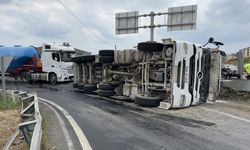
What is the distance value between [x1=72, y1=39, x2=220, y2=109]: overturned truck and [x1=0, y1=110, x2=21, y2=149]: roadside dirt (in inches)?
166

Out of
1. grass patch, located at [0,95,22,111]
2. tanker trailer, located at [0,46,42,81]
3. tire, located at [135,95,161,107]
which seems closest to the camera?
tire, located at [135,95,161,107]

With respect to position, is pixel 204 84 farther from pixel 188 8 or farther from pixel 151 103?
pixel 188 8

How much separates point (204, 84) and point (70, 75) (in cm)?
1547

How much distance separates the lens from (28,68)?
26.0m

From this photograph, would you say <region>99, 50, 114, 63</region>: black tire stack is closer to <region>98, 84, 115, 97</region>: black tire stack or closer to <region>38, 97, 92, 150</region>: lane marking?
<region>98, 84, 115, 97</region>: black tire stack

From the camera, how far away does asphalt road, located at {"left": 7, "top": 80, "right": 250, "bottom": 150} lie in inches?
243

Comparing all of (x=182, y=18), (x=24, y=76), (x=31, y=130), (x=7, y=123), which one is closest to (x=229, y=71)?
(x=182, y=18)

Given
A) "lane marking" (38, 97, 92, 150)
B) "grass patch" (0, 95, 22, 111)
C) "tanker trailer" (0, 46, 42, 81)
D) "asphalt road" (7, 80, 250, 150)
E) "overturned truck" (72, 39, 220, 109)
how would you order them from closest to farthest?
"lane marking" (38, 97, 92, 150), "asphalt road" (7, 80, 250, 150), "overturned truck" (72, 39, 220, 109), "grass patch" (0, 95, 22, 111), "tanker trailer" (0, 46, 42, 81)

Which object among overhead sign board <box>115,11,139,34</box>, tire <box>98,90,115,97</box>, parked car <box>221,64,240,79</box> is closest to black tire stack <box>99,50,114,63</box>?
tire <box>98,90,115,97</box>

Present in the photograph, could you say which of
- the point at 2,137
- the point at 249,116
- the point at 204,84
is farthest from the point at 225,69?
the point at 2,137

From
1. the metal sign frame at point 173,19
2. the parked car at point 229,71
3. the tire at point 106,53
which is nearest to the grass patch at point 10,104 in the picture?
the tire at point 106,53

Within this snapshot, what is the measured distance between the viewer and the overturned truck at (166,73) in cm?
1084

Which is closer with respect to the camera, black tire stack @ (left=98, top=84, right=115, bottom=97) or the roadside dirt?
the roadside dirt

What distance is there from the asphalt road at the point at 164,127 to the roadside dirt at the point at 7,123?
1686 mm
